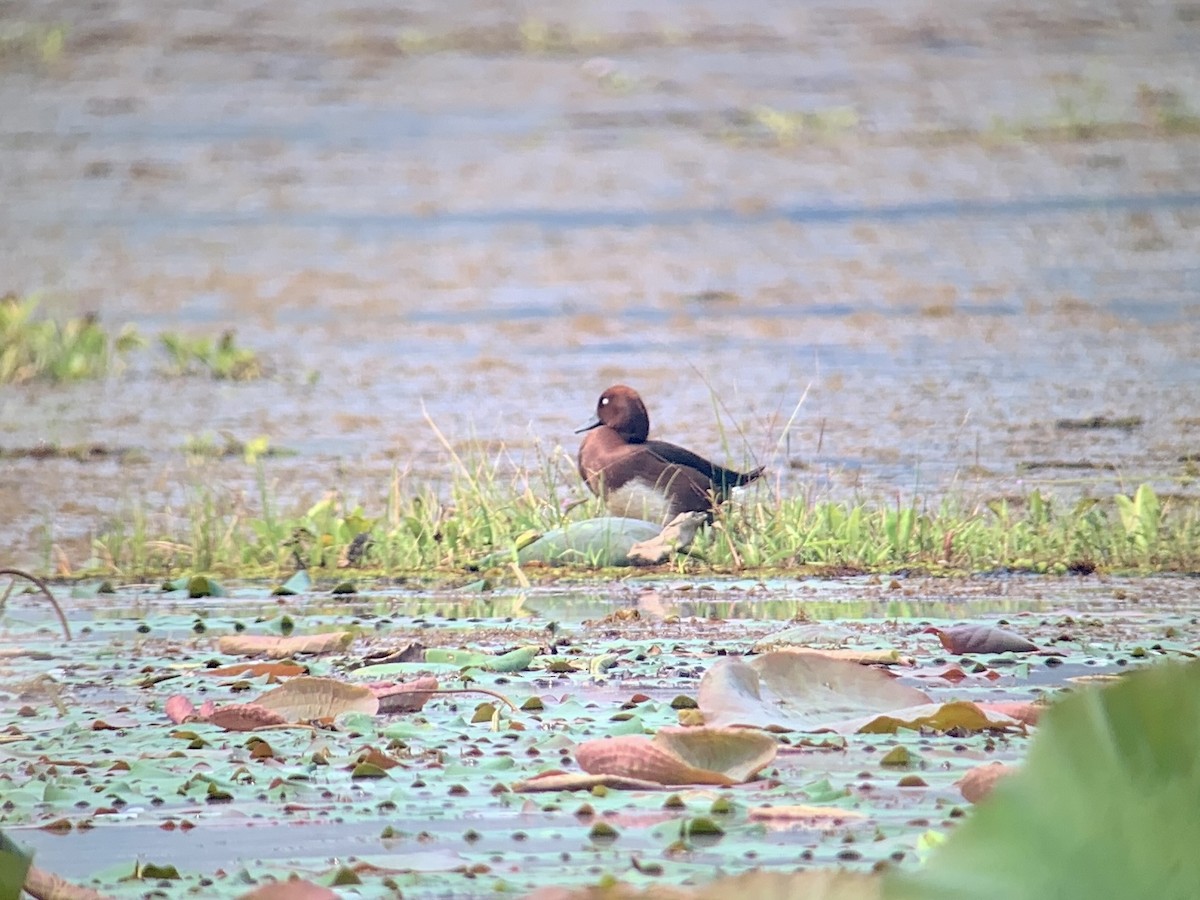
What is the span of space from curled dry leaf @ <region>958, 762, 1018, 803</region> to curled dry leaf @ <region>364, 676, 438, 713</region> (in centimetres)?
68

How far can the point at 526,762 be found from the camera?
169cm

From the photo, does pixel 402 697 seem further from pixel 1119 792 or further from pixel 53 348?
pixel 53 348

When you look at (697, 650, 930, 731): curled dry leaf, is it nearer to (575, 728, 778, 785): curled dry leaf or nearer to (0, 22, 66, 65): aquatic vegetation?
(575, 728, 778, 785): curled dry leaf

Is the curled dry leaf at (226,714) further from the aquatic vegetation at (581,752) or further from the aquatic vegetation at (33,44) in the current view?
the aquatic vegetation at (33,44)

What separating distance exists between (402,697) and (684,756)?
18.6 inches

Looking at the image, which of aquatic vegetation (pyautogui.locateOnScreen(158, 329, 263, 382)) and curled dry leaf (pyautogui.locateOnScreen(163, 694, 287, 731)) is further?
aquatic vegetation (pyautogui.locateOnScreen(158, 329, 263, 382))

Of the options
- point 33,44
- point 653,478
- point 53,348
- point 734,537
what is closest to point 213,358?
point 53,348

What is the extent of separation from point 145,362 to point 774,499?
3092mm

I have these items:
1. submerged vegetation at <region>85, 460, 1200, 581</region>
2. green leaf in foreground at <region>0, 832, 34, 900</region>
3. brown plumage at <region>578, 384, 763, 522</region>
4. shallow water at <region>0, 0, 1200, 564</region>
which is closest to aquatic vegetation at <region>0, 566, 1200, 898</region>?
green leaf in foreground at <region>0, 832, 34, 900</region>

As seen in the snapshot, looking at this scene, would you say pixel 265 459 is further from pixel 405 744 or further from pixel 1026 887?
pixel 1026 887

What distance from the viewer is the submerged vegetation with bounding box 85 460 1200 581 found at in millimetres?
3154

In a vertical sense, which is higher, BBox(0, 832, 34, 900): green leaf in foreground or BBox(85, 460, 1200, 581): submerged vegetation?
BBox(0, 832, 34, 900): green leaf in foreground

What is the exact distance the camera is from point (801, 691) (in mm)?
1873

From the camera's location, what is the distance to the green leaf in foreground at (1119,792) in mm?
523
